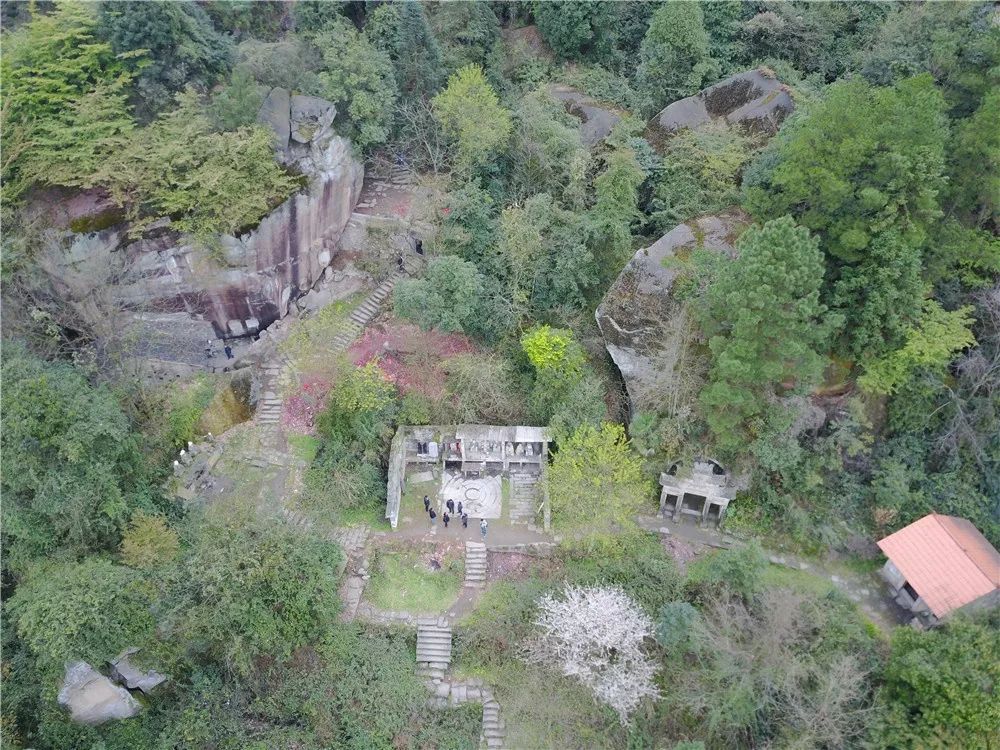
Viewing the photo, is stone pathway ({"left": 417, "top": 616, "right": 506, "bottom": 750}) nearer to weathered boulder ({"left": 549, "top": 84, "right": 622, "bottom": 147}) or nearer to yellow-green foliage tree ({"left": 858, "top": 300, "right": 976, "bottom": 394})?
yellow-green foliage tree ({"left": 858, "top": 300, "right": 976, "bottom": 394})

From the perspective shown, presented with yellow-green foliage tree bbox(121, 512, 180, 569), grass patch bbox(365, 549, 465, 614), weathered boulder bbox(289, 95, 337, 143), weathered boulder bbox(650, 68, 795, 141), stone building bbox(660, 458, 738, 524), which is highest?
weathered boulder bbox(650, 68, 795, 141)

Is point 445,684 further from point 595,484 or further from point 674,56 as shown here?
point 674,56

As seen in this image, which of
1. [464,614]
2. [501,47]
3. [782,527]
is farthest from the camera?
[501,47]

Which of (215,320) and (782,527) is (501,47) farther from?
(782,527)

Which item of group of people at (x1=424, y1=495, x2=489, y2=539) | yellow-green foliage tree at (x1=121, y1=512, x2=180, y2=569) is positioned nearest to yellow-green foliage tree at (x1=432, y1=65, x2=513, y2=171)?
group of people at (x1=424, y1=495, x2=489, y2=539)

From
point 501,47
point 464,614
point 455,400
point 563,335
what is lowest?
point 464,614

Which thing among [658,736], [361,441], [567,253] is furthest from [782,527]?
[361,441]
